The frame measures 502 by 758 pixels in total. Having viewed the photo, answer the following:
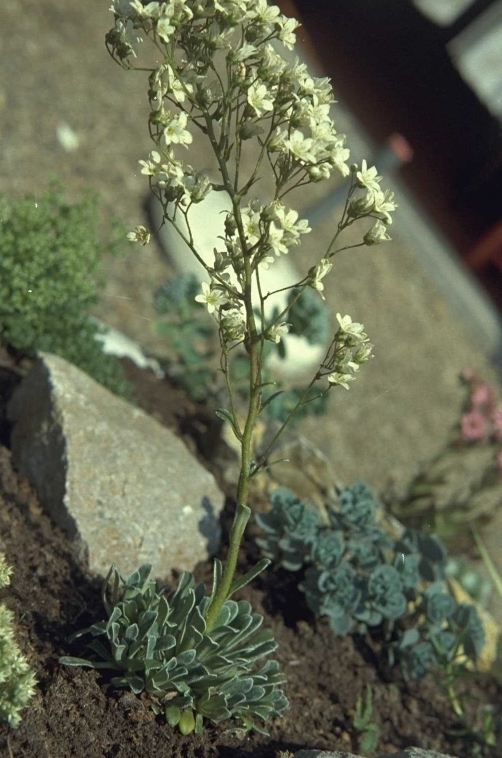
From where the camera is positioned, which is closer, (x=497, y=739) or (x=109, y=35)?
(x=109, y=35)

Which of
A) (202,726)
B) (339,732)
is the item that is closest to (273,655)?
(339,732)

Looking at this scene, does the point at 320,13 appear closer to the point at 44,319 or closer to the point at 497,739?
the point at 44,319

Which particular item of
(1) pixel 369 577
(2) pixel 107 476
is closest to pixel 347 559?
(1) pixel 369 577

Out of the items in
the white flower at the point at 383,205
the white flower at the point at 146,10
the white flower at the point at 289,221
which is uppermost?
the white flower at the point at 383,205

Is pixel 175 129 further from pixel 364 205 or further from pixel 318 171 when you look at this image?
pixel 364 205

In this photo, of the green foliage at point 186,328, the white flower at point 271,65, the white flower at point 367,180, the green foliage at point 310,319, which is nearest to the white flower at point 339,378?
the white flower at point 367,180

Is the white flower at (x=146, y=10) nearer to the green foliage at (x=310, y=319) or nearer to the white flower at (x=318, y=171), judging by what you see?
the white flower at (x=318, y=171)
